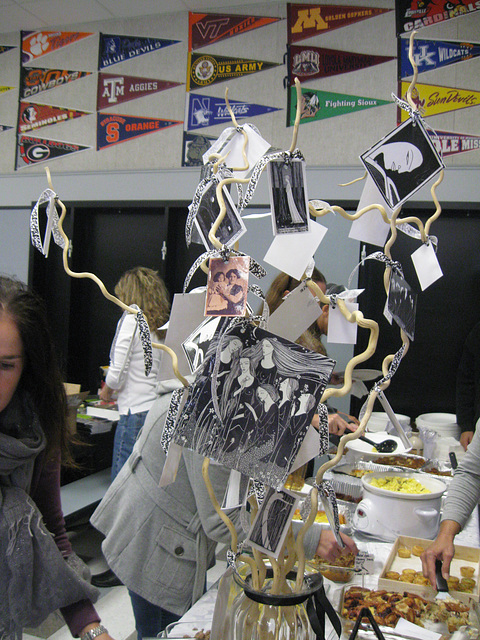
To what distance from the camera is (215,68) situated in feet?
14.4

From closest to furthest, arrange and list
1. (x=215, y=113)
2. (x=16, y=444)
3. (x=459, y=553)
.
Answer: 1. (x=16, y=444)
2. (x=459, y=553)
3. (x=215, y=113)

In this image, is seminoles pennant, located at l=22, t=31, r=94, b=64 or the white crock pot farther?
seminoles pennant, located at l=22, t=31, r=94, b=64

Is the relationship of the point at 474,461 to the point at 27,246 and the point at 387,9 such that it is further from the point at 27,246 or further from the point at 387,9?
the point at 27,246

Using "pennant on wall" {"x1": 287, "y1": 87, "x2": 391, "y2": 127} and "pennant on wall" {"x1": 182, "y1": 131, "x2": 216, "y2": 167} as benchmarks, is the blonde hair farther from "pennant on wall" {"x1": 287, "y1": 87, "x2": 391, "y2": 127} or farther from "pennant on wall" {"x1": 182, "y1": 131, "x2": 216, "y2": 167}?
"pennant on wall" {"x1": 287, "y1": 87, "x2": 391, "y2": 127}

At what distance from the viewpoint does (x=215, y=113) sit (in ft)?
14.5

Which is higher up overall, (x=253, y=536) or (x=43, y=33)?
(x=43, y=33)

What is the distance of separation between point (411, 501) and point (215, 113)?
3763mm

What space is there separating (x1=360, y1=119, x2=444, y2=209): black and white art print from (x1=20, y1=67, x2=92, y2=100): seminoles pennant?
4884 mm

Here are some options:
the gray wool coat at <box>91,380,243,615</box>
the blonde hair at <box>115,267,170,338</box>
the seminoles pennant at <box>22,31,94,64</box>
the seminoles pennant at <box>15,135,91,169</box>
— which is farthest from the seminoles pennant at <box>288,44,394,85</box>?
the gray wool coat at <box>91,380,243,615</box>

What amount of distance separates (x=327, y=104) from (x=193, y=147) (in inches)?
45.4

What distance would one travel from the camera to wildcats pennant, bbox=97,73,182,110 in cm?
456

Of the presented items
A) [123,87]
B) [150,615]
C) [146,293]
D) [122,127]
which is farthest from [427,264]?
[123,87]

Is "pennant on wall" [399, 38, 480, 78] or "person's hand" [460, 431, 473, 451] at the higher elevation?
"pennant on wall" [399, 38, 480, 78]

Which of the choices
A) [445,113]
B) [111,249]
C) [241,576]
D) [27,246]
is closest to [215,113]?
[111,249]
